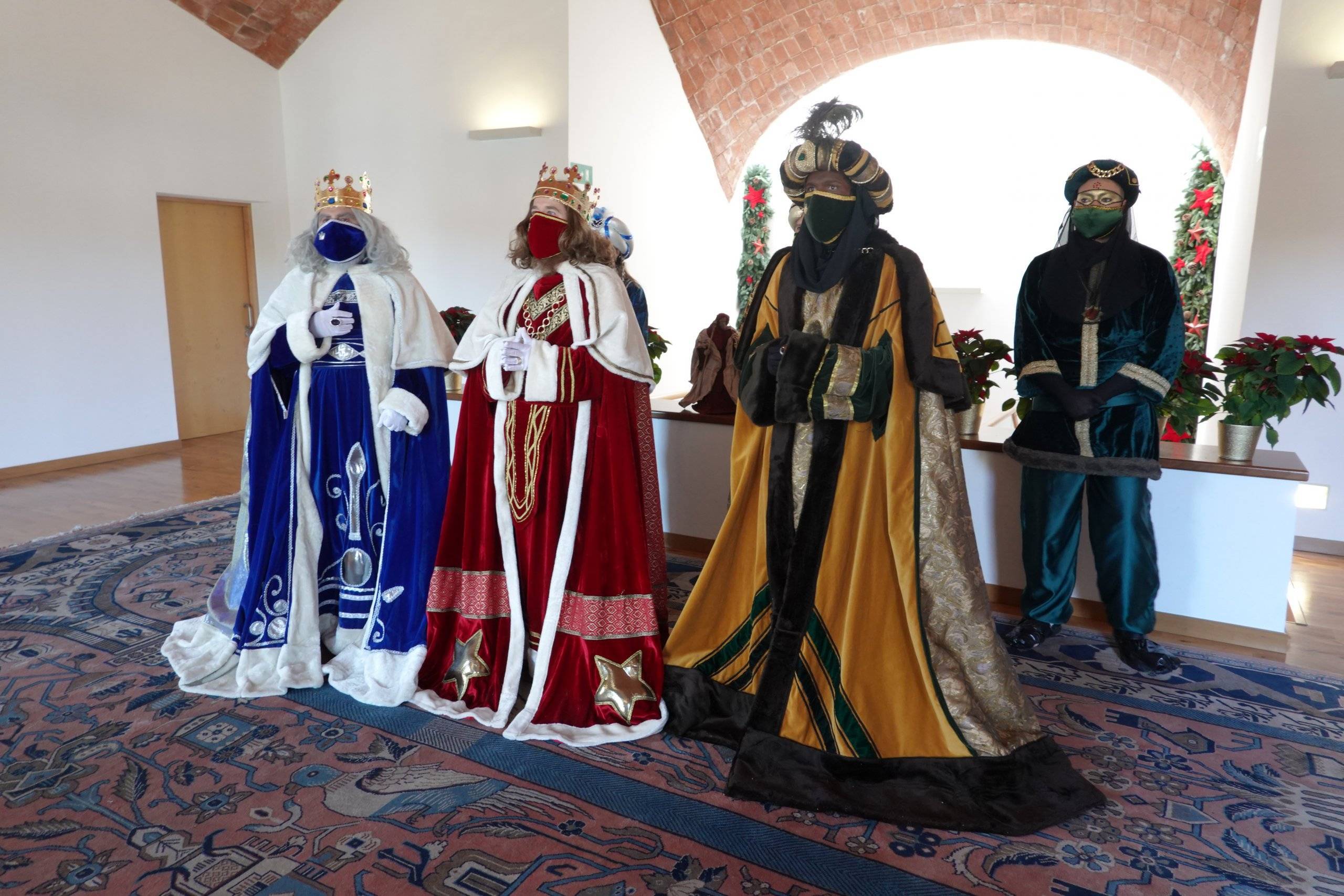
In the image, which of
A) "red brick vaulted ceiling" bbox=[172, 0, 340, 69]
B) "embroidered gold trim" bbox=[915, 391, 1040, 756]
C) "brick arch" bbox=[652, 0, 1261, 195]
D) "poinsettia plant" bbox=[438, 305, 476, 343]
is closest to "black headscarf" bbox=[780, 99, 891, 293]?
"embroidered gold trim" bbox=[915, 391, 1040, 756]

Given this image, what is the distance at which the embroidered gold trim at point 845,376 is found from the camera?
2.19 m

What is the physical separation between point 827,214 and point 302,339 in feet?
5.64

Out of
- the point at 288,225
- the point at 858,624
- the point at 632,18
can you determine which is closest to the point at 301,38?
the point at 288,225

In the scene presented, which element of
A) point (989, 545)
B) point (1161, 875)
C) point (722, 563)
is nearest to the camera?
point (1161, 875)

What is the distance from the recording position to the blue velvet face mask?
276 centimetres

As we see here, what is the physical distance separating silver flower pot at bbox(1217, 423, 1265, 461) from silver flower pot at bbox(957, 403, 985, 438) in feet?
2.93

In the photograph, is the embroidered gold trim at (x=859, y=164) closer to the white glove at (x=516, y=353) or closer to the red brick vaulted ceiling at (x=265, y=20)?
the white glove at (x=516, y=353)

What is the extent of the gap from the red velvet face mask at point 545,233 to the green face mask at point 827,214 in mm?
781

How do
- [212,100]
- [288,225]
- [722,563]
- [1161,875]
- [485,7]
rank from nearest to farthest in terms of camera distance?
[1161,875]
[722,563]
[485,7]
[212,100]
[288,225]

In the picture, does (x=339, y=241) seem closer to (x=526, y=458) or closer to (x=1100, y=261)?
(x=526, y=458)

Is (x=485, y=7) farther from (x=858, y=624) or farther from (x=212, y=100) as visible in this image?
(x=858, y=624)

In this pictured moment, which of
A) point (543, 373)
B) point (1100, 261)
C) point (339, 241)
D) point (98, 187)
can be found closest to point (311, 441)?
point (339, 241)

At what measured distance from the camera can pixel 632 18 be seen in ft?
23.8

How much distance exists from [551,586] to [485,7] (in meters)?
5.72
